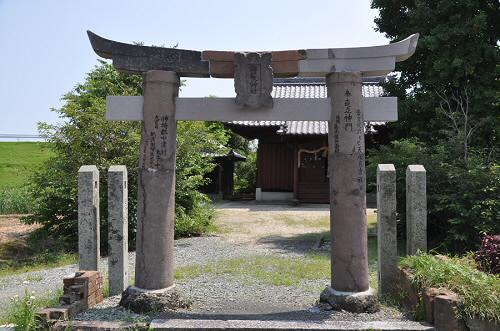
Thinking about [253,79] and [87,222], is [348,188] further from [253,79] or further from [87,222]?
[87,222]

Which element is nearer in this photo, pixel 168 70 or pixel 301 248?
pixel 168 70

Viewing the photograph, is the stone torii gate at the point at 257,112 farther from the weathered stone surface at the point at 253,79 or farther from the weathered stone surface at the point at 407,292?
the weathered stone surface at the point at 407,292

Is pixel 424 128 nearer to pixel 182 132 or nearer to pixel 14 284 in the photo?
pixel 182 132

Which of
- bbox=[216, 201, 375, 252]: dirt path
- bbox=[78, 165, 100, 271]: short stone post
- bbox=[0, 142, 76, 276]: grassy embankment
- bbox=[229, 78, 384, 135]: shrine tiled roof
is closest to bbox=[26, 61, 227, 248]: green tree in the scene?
bbox=[0, 142, 76, 276]: grassy embankment

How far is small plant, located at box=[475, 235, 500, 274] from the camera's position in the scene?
5.53 metres

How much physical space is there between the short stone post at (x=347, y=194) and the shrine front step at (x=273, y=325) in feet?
2.67

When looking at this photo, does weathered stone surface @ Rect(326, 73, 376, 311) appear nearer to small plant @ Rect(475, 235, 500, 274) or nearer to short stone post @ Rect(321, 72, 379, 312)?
short stone post @ Rect(321, 72, 379, 312)

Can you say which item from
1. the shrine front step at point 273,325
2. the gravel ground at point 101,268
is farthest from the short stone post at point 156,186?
the gravel ground at point 101,268

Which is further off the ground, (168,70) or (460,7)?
(460,7)

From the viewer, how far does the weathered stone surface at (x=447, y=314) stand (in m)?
4.45

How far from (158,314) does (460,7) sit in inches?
452

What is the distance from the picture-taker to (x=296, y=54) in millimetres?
5754

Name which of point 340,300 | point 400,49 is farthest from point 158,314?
point 400,49

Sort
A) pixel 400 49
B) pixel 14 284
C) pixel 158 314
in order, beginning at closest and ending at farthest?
pixel 158 314 < pixel 400 49 < pixel 14 284
